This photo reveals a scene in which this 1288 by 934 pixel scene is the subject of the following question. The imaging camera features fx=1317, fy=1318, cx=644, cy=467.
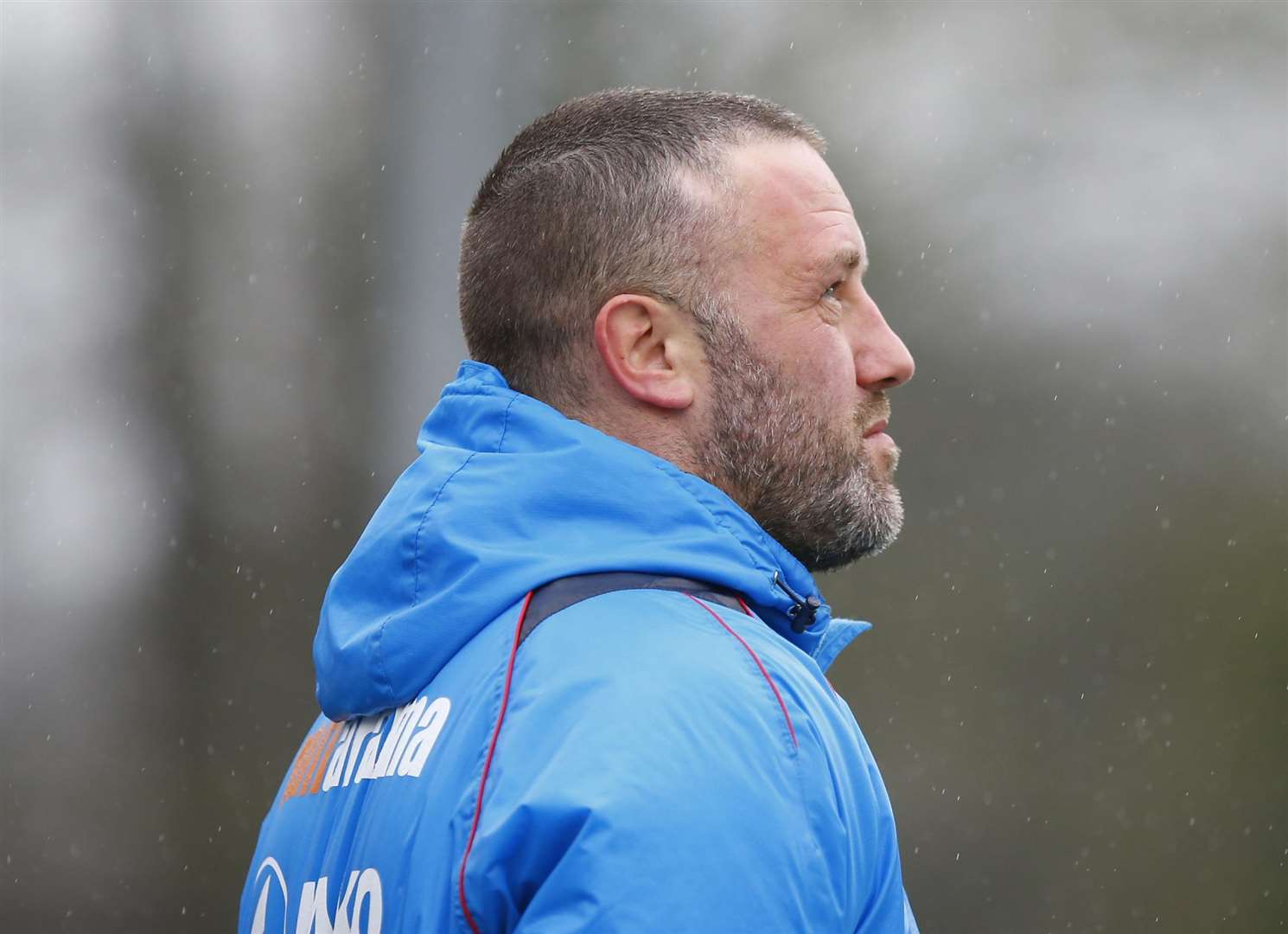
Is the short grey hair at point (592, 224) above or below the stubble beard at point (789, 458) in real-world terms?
above

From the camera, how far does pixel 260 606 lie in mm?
4133

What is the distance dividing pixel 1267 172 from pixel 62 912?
184 inches

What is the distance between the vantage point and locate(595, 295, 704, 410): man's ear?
3.19 ft

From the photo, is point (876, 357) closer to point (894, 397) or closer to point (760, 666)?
point (760, 666)

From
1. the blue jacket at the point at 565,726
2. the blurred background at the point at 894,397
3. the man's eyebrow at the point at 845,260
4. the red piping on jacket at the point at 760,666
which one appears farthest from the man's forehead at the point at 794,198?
the blurred background at the point at 894,397

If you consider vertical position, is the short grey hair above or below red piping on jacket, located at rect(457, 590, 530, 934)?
above

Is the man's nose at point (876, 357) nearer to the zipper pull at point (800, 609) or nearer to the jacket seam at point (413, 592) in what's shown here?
the zipper pull at point (800, 609)

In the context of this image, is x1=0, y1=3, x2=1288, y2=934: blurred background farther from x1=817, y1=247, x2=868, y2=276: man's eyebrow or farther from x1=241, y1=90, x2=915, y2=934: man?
x1=817, y1=247, x2=868, y2=276: man's eyebrow

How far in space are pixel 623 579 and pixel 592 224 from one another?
0.33 meters

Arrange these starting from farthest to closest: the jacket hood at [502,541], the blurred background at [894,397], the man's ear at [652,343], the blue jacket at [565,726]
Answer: the blurred background at [894,397] → the man's ear at [652,343] → the jacket hood at [502,541] → the blue jacket at [565,726]

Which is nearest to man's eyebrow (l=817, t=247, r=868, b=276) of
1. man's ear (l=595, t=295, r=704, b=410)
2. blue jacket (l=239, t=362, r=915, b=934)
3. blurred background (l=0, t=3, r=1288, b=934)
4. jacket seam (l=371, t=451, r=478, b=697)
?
man's ear (l=595, t=295, r=704, b=410)

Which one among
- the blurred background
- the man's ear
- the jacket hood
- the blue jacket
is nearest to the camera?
the blue jacket

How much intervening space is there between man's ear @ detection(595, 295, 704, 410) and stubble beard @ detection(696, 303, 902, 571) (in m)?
0.02

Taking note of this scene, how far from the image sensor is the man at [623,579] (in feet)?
2.22
